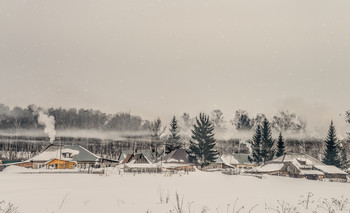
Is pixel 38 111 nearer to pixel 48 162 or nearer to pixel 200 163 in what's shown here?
pixel 48 162

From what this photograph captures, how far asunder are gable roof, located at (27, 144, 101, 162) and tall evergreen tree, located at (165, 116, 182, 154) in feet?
67.5

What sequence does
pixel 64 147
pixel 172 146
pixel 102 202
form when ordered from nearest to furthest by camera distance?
pixel 102 202 → pixel 64 147 → pixel 172 146

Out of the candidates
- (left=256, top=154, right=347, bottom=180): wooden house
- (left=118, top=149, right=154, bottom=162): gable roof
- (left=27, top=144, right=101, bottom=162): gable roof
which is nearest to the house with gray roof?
(left=27, top=144, right=101, bottom=162): gable roof

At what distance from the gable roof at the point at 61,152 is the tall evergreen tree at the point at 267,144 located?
3937 cm

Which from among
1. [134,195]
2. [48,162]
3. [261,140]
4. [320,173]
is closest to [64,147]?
[48,162]

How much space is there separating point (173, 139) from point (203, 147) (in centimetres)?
2206

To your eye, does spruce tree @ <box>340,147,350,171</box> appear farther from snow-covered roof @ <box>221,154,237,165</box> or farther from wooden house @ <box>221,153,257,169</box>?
snow-covered roof @ <box>221,154,237,165</box>

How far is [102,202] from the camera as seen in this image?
779 inches

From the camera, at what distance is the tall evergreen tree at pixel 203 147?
77594mm

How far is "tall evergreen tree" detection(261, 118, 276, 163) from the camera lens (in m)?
85.1

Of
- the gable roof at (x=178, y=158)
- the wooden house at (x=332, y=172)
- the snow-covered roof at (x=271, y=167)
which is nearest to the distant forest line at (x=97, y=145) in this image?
the gable roof at (x=178, y=158)

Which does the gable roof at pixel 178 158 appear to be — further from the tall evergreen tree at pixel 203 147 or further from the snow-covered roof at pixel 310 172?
the snow-covered roof at pixel 310 172

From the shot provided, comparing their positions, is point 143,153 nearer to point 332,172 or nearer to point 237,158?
point 237,158

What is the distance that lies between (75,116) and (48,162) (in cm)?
3796
